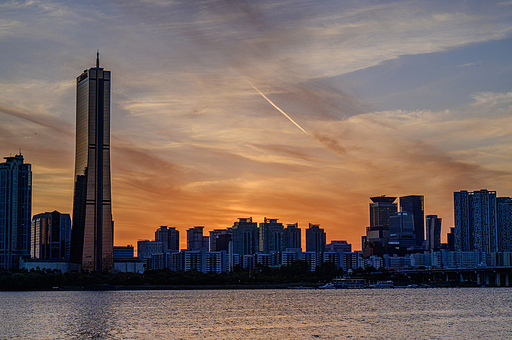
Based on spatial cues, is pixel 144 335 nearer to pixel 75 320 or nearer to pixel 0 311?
pixel 75 320

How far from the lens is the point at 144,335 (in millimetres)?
84375

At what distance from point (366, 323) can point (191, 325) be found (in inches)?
1059

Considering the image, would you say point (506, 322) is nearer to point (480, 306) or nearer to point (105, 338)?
point (480, 306)

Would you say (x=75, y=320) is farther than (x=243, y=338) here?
Yes

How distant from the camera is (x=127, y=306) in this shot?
13500 centimetres

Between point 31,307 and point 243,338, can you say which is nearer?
point 243,338

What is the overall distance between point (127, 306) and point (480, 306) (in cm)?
7429

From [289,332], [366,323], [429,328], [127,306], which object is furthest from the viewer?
[127,306]

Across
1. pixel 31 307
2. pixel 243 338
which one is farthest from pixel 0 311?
pixel 243 338

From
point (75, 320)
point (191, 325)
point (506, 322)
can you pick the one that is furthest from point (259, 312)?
point (506, 322)

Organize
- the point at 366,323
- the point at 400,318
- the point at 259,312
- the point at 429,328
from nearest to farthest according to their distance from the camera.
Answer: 1. the point at 429,328
2. the point at 366,323
3. the point at 400,318
4. the point at 259,312

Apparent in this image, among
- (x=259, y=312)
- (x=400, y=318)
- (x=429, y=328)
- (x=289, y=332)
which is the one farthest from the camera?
(x=259, y=312)

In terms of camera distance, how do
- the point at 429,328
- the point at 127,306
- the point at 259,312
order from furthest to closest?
1. the point at 127,306
2. the point at 259,312
3. the point at 429,328

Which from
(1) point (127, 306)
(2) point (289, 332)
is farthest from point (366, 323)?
(1) point (127, 306)
